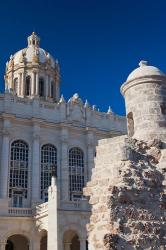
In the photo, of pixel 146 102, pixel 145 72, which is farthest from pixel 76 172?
pixel 146 102

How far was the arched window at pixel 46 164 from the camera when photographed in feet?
110

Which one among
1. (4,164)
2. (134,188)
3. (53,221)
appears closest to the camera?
(134,188)

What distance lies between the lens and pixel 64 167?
3497 centimetres

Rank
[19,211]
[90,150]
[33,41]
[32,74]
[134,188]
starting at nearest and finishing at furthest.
→ [134,188]
[19,211]
[90,150]
[32,74]
[33,41]

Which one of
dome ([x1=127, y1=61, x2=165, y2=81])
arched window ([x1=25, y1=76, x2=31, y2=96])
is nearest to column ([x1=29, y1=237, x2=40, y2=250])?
arched window ([x1=25, y1=76, x2=31, y2=96])

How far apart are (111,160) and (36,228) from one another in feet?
66.8

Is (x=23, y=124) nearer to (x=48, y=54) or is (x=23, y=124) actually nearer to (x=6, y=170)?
(x=6, y=170)

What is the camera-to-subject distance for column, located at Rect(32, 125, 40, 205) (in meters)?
32.7

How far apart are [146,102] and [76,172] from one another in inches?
972

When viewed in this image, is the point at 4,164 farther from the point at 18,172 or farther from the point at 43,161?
the point at 43,161

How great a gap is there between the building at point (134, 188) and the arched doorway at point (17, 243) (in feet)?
74.5

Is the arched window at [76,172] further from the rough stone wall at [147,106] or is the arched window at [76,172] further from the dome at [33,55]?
the rough stone wall at [147,106]

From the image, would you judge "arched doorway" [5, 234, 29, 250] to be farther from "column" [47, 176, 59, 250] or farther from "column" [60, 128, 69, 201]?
"column" [47, 176, 59, 250]

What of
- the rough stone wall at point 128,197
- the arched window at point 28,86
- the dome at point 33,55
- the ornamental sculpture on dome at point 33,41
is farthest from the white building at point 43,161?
the rough stone wall at point 128,197
